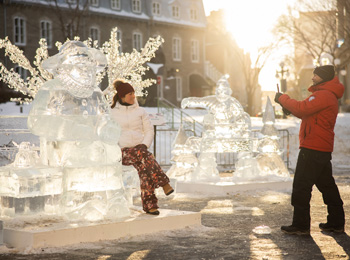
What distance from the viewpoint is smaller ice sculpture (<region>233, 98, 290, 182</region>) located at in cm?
1316

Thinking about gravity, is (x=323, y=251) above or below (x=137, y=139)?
below

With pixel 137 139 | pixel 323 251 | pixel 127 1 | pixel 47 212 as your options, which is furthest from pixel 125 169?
pixel 127 1

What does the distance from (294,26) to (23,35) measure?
15.9 meters

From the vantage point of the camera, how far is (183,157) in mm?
13023

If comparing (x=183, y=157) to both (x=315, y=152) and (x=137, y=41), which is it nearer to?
(x=315, y=152)

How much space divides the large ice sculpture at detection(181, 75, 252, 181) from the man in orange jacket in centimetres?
523

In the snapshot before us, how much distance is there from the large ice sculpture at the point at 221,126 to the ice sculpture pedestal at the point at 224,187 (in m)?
0.50

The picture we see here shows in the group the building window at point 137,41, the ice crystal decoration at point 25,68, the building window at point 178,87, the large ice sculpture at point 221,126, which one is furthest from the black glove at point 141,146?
A: the building window at point 178,87

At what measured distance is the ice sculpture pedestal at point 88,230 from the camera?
6344 millimetres

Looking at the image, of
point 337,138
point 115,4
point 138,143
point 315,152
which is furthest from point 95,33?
point 315,152

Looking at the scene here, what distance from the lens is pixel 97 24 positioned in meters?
40.1

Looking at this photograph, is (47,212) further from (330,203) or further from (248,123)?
(248,123)

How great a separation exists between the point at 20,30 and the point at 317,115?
31.9m

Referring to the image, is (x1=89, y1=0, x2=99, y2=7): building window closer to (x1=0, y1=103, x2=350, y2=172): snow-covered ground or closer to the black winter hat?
(x1=0, y1=103, x2=350, y2=172): snow-covered ground
